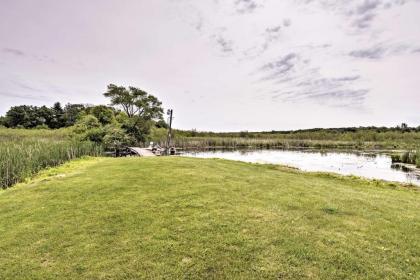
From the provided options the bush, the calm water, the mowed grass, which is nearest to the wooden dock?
the bush

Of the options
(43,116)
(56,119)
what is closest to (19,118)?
(43,116)

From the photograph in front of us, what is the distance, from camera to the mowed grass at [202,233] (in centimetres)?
319

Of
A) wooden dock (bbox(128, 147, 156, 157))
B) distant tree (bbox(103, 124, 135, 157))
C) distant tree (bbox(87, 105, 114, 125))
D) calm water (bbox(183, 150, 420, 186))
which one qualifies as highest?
distant tree (bbox(87, 105, 114, 125))

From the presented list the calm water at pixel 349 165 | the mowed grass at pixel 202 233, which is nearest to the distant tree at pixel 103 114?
the calm water at pixel 349 165

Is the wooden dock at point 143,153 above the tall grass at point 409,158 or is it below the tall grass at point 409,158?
above

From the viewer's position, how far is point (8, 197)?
5.90 m

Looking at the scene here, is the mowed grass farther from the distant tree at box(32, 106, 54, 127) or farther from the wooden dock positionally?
the distant tree at box(32, 106, 54, 127)

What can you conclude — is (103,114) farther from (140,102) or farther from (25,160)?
(25,160)

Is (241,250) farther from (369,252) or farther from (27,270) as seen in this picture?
(27,270)

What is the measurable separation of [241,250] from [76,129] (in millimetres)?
23366

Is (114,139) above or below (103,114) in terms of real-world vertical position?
below

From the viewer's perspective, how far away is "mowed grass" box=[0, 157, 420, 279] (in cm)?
319

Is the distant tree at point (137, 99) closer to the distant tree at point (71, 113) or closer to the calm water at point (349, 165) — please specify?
the calm water at point (349, 165)

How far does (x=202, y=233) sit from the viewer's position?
3.99m
